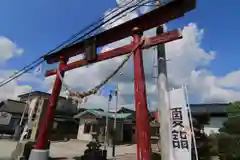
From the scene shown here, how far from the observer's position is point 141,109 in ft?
14.8

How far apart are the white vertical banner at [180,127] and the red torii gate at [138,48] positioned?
0.79 metres

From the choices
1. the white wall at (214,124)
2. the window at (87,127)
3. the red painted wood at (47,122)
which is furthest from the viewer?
the window at (87,127)

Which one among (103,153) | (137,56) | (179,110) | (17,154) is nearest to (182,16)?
(137,56)

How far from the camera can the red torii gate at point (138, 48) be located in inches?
173

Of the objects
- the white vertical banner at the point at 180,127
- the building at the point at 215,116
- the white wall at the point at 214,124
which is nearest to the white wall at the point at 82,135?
the building at the point at 215,116

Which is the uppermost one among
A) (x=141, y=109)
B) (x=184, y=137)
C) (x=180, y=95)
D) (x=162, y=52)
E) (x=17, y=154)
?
(x=162, y=52)

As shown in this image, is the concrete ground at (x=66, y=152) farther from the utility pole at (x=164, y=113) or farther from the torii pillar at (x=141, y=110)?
the torii pillar at (x=141, y=110)

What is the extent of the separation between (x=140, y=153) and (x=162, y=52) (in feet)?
10.5

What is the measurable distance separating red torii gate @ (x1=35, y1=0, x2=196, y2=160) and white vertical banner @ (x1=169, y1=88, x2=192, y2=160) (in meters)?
0.79

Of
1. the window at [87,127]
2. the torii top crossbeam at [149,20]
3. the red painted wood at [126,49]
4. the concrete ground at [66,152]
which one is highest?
the torii top crossbeam at [149,20]

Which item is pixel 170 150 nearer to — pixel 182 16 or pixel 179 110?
pixel 179 110

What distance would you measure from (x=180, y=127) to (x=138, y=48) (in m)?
2.37

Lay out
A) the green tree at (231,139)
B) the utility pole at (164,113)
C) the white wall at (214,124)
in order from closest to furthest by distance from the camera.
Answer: the utility pole at (164,113)
the green tree at (231,139)
the white wall at (214,124)

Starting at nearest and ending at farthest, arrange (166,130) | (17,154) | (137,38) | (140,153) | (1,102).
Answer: (140,153)
(166,130)
(137,38)
(17,154)
(1,102)
